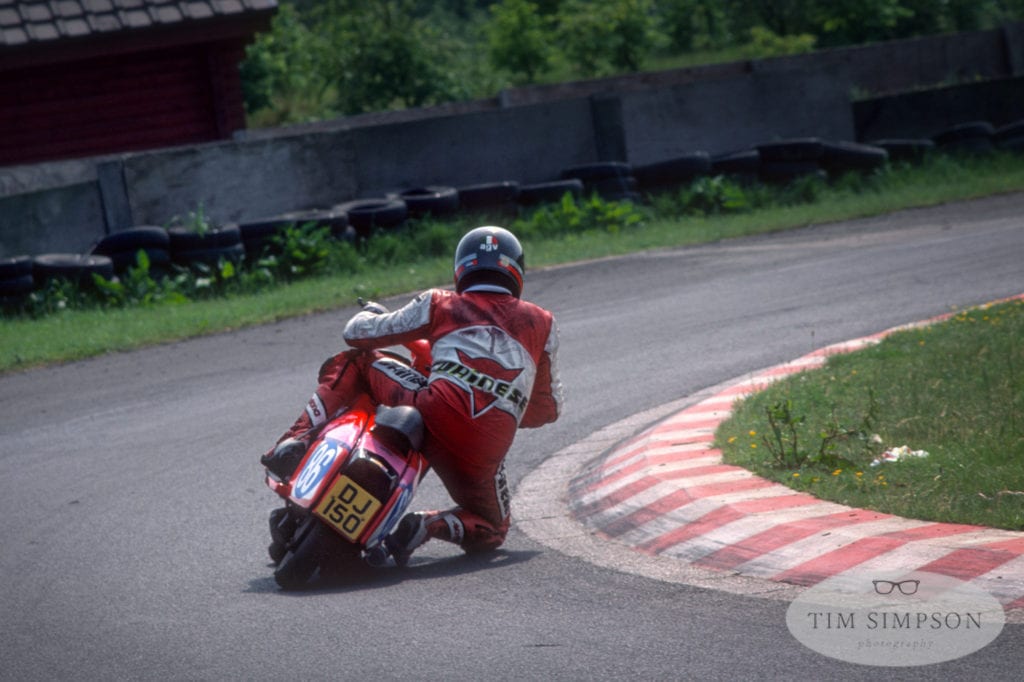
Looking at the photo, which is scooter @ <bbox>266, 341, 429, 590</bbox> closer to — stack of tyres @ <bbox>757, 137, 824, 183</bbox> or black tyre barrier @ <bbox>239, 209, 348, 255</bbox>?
black tyre barrier @ <bbox>239, 209, 348, 255</bbox>

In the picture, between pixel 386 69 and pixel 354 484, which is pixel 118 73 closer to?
pixel 386 69

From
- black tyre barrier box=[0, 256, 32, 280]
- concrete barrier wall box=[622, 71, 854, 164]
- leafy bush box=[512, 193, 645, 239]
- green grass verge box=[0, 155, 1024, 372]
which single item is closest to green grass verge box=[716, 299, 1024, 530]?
green grass verge box=[0, 155, 1024, 372]

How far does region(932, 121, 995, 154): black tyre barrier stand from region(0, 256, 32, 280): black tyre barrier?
13312 millimetres

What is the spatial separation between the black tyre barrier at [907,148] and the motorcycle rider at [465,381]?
50.7 feet

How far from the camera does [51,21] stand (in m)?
19.4

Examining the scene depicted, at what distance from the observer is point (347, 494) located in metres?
5.48

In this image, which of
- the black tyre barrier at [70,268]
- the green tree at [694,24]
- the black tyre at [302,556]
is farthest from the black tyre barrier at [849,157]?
the green tree at [694,24]

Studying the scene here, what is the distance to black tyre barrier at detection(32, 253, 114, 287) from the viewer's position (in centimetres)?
1416

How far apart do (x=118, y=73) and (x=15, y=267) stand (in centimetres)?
755

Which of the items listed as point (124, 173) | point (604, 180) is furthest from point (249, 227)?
point (604, 180)

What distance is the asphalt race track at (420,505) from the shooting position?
4.73 meters

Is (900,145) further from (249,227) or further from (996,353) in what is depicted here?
(996,353)

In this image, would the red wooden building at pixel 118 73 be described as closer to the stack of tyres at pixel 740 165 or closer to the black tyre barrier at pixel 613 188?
the black tyre barrier at pixel 613 188

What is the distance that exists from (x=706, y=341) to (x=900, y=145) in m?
11.0
